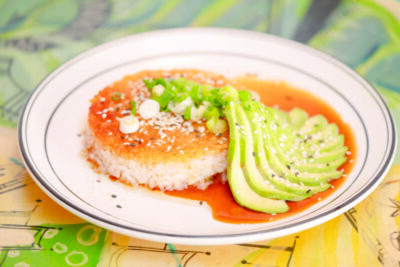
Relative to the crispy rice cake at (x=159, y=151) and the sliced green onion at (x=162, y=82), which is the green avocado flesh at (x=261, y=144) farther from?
the crispy rice cake at (x=159, y=151)

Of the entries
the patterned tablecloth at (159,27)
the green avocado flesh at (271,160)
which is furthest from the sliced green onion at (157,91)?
the patterned tablecloth at (159,27)

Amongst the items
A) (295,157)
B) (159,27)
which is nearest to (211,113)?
(295,157)

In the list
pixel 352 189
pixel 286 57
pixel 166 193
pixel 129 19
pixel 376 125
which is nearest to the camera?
pixel 352 189

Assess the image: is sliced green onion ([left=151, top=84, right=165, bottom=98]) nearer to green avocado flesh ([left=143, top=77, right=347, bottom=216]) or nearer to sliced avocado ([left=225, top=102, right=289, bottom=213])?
green avocado flesh ([left=143, top=77, right=347, bottom=216])

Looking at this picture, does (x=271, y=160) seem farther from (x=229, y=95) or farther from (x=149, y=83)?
(x=149, y=83)

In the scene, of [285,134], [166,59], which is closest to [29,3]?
[166,59]

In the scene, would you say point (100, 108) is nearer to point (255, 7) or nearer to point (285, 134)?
point (285, 134)

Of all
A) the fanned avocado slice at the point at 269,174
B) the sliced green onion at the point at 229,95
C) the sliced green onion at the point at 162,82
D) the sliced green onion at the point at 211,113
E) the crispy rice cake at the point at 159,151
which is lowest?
the crispy rice cake at the point at 159,151

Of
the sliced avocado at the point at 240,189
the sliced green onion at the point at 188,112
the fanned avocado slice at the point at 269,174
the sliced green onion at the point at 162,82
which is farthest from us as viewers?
the sliced green onion at the point at 162,82
